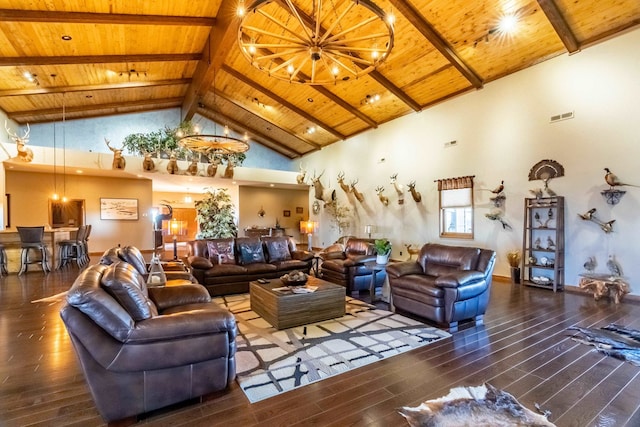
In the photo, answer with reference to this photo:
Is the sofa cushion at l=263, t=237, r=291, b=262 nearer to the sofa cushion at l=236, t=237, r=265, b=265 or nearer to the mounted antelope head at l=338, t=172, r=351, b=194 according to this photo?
the sofa cushion at l=236, t=237, r=265, b=265

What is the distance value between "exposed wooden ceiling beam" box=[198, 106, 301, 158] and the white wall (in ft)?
17.9

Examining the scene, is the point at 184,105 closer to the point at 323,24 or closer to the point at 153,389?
the point at 323,24

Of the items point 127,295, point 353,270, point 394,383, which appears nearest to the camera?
point 127,295

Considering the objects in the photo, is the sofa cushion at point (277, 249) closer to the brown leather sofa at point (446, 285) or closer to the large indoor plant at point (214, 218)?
the large indoor plant at point (214, 218)

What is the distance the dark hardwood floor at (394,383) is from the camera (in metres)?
2.02

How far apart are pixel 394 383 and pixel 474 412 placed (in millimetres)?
599

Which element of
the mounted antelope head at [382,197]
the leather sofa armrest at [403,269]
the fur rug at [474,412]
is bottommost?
the fur rug at [474,412]

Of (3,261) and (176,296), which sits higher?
(176,296)

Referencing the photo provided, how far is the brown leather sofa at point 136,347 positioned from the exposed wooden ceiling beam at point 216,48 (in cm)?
454

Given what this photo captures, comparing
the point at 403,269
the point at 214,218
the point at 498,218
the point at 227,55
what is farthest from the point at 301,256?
the point at 227,55

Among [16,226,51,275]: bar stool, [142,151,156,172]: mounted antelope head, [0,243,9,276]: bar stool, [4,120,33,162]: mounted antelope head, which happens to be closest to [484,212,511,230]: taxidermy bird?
[142,151,156,172]: mounted antelope head

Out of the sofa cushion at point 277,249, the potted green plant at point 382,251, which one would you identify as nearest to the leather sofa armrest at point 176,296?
the potted green plant at point 382,251

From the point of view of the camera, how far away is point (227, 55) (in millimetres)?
7188

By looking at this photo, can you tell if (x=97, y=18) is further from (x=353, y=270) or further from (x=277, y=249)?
(x=353, y=270)
